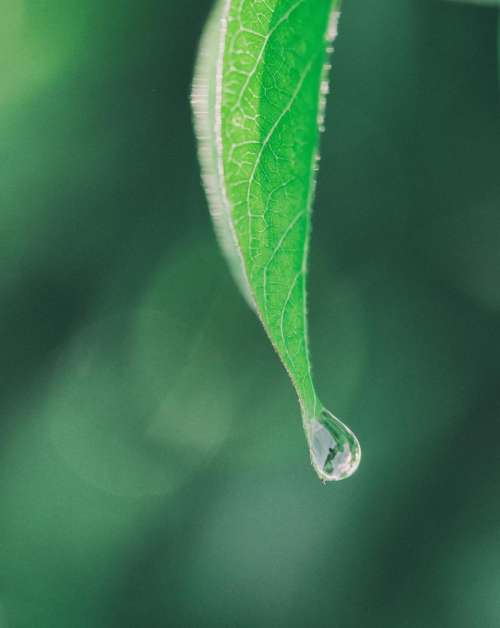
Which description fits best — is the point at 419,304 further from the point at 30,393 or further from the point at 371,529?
the point at 30,393

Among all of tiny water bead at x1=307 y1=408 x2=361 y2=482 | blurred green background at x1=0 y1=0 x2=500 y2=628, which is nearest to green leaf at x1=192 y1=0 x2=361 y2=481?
tiny water bead at x1=307 y1=408 x2=361 y2=482

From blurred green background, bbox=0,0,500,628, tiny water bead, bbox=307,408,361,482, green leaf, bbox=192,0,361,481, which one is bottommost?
blurred green background, bbox=0,0,500,628

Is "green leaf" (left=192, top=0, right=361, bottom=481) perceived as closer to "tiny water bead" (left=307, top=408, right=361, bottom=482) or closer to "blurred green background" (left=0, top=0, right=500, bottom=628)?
"tiny water bead" (left=307, top=408, right=361, bottom=482)

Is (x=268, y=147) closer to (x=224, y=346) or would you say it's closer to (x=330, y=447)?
(x=330, y=447)

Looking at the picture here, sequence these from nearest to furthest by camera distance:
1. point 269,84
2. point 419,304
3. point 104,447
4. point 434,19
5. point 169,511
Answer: point 269,84 < point 434,19 < point 419,304 < point 169,511 < point 104,447

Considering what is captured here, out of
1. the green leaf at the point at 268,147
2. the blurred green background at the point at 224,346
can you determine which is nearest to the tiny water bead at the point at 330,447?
the green leaf at the point at 268,147

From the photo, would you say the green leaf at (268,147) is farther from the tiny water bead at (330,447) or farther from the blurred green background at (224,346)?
the blurred green background at (224,346)

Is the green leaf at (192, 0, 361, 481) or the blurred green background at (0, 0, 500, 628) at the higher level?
the green leaf at (192, 0, 361, 481)

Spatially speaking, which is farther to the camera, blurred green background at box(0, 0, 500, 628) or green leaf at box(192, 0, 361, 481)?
blurred green background at box(0, 0, 500, 628)

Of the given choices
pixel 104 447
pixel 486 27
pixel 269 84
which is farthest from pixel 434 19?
pixel 269 84
